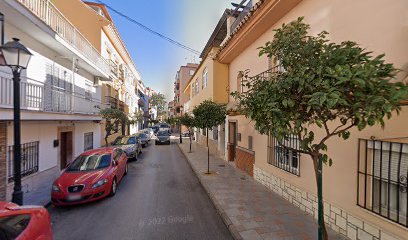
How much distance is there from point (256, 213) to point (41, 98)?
8197 millimetres

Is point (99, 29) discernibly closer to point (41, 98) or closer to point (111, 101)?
point (111, 101)

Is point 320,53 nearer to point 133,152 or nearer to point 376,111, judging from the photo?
point 376,111

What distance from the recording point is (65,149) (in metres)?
10.6

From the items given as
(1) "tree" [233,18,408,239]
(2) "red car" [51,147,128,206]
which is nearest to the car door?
(2) "red car" [51,147,128,206]

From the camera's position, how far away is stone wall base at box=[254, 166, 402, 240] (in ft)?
12.3

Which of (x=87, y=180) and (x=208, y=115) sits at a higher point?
(x=208, y=115)

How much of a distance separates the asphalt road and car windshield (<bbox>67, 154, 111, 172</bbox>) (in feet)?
3.91

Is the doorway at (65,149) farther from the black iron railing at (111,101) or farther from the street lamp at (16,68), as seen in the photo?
the street lamp at (16,68)

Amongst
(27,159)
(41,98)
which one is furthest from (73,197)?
(41,98)

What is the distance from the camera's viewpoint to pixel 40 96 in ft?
24.2

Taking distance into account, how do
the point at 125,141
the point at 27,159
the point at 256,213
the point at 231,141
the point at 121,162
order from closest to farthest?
1. the point at 256,213
2. the point at 27,159
3. the point at 121,162
4. the point at 231,141
5. the point at 125,141

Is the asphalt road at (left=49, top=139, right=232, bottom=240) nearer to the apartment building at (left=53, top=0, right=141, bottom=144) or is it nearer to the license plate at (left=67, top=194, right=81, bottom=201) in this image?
the license plate at (left=67, top=194, right=81, bottom=201)

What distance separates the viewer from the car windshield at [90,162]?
705 centimetres

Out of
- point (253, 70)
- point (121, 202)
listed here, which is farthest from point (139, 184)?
point (253, 70)
